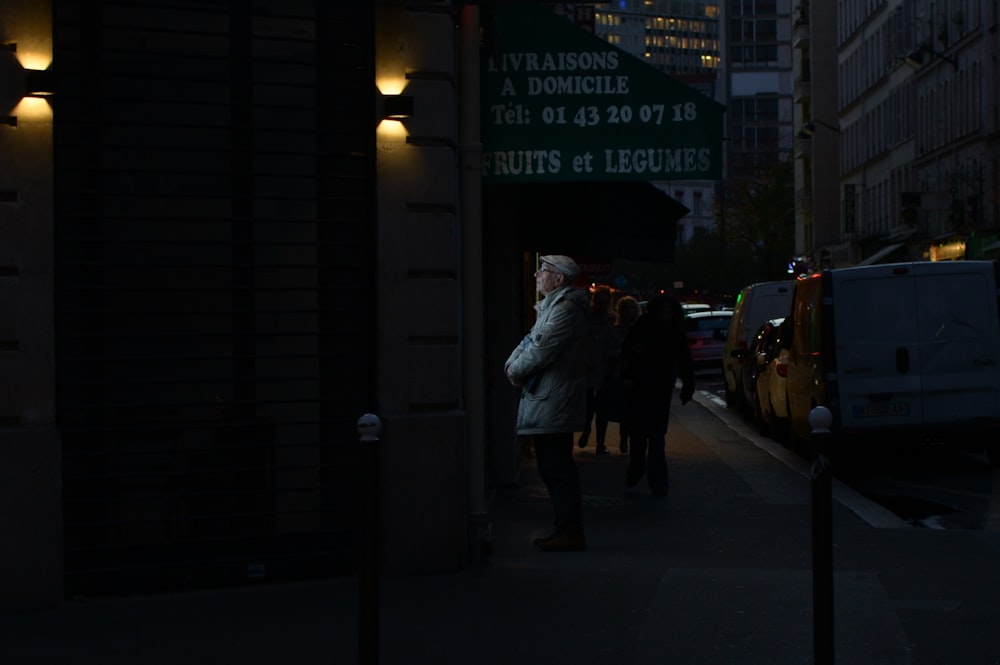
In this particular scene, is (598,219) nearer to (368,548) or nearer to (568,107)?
(568,107)

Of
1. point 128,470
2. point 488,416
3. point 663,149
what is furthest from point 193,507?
point 488,416

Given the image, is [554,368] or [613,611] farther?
[554,368]

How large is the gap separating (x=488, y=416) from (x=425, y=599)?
5.74 m

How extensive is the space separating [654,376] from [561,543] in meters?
4.21

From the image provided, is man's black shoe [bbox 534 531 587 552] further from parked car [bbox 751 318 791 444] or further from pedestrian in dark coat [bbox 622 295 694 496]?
parked car [bbox 751 318 791 444]

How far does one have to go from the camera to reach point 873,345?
17781 millimetres

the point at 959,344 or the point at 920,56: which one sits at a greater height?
the point at 920,56

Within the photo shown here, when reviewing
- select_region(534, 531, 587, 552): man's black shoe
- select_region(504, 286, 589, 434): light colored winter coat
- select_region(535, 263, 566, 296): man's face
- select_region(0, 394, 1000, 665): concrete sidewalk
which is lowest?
select_region(0, 394, 1000, 665): concrete sidewalk

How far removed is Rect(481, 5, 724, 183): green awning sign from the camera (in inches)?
443

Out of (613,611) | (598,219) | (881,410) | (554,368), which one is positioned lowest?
(613,611)

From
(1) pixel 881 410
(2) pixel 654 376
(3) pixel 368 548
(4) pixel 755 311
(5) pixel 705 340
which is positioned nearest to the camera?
(3) pixel 368 548

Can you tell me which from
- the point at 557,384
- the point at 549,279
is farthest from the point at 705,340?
the point at 557,384

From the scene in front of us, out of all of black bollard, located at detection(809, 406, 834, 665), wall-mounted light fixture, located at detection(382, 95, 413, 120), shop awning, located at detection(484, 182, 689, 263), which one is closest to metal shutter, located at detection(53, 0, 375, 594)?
wall-mounted light fixture, located at detection(382, 95, 413, 120)

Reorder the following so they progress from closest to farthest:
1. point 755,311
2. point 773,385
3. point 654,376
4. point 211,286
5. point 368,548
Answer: point 368,548 → point 211,286 → point 654,376 → point 773,385 → point 755,311
